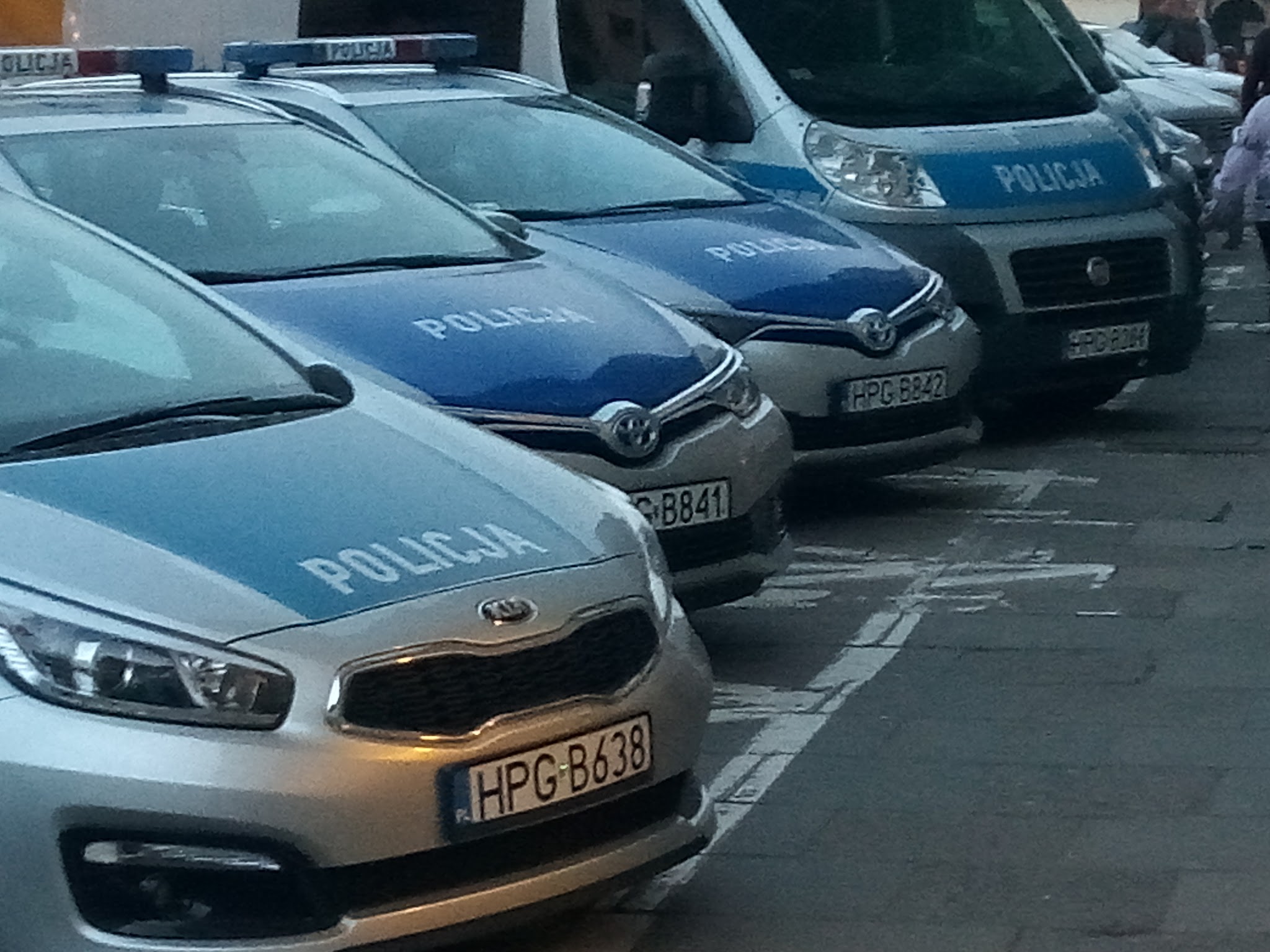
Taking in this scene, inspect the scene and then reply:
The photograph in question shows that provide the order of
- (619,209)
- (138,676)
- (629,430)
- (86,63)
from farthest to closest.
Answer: (619,209), (86,63), (629,430), (138,676)

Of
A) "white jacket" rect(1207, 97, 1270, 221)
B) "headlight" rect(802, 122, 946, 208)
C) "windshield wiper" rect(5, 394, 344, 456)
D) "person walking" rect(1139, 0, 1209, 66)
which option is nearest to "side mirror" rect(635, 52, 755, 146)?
"headlight" rect(802, 122, 946, 208)

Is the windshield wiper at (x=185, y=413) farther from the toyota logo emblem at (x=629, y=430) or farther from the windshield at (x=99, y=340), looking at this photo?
the toyota logo emblem at (x=629, y=430)

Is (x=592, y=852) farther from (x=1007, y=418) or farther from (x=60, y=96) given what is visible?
(x=1007, y=418)

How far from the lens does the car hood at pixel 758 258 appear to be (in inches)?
329

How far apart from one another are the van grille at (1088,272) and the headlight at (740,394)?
3617 millimetres

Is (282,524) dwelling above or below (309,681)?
above

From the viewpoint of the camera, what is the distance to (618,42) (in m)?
11.1

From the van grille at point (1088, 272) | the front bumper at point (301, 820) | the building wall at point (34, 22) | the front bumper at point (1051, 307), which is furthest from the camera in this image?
the building wall at point (34, 22)

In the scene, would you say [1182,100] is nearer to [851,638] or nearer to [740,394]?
[851,638]

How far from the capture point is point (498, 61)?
11.9m

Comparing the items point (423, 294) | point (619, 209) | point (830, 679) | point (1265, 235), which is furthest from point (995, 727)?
point (1265, 235)

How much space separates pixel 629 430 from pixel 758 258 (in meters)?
2.18

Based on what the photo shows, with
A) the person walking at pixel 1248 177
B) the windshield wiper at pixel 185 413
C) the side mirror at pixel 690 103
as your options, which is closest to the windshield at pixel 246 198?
the windshield wiper at pixel 185 413

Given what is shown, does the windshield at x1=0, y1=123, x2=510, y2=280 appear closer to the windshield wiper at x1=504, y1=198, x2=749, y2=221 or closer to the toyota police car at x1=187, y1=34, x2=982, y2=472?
the toyota police car at x1=187, y1=34, x2=982, y2=472
